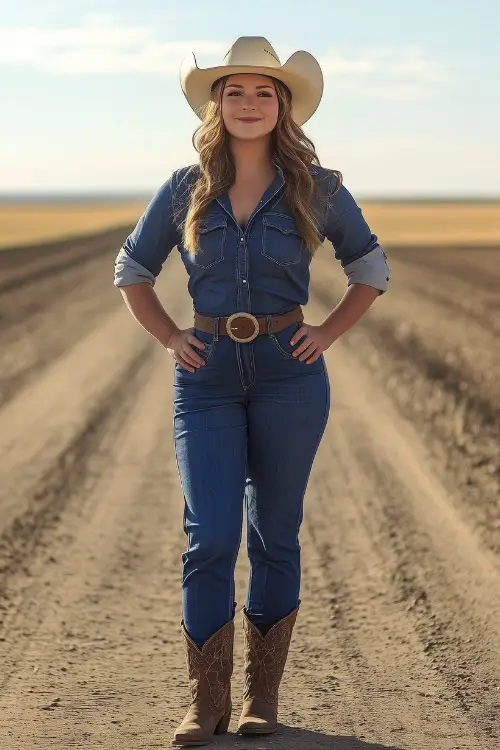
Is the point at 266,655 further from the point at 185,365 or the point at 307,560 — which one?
the point at 307,560

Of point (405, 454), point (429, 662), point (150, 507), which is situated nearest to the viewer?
point (429, 662)

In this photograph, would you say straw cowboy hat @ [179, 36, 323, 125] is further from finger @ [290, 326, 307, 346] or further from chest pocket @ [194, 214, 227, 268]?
finger @ [290, 326, 307, 346]

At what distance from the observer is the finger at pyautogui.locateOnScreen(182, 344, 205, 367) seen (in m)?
3.51

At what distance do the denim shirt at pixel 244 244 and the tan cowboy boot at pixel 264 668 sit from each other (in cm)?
100

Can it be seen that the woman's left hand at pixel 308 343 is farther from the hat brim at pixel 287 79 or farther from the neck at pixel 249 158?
the hat brim at pixel 287 79

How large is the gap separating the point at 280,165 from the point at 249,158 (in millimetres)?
93

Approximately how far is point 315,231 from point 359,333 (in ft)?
39.3

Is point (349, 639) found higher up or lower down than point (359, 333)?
lower down

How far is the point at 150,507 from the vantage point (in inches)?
285

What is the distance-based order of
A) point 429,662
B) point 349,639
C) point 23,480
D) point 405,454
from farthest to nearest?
1. point 405,454
2. point 23,480
3. point 349,639
4. point 429,662

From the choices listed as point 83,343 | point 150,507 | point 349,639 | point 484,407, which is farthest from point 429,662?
point 83,343

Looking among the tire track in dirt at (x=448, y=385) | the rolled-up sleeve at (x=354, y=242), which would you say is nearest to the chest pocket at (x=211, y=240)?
the rolled-up sleeve at (x=354, y=242)

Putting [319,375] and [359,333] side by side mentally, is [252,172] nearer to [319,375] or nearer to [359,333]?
[319,375]

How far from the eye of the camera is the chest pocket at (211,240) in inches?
136
